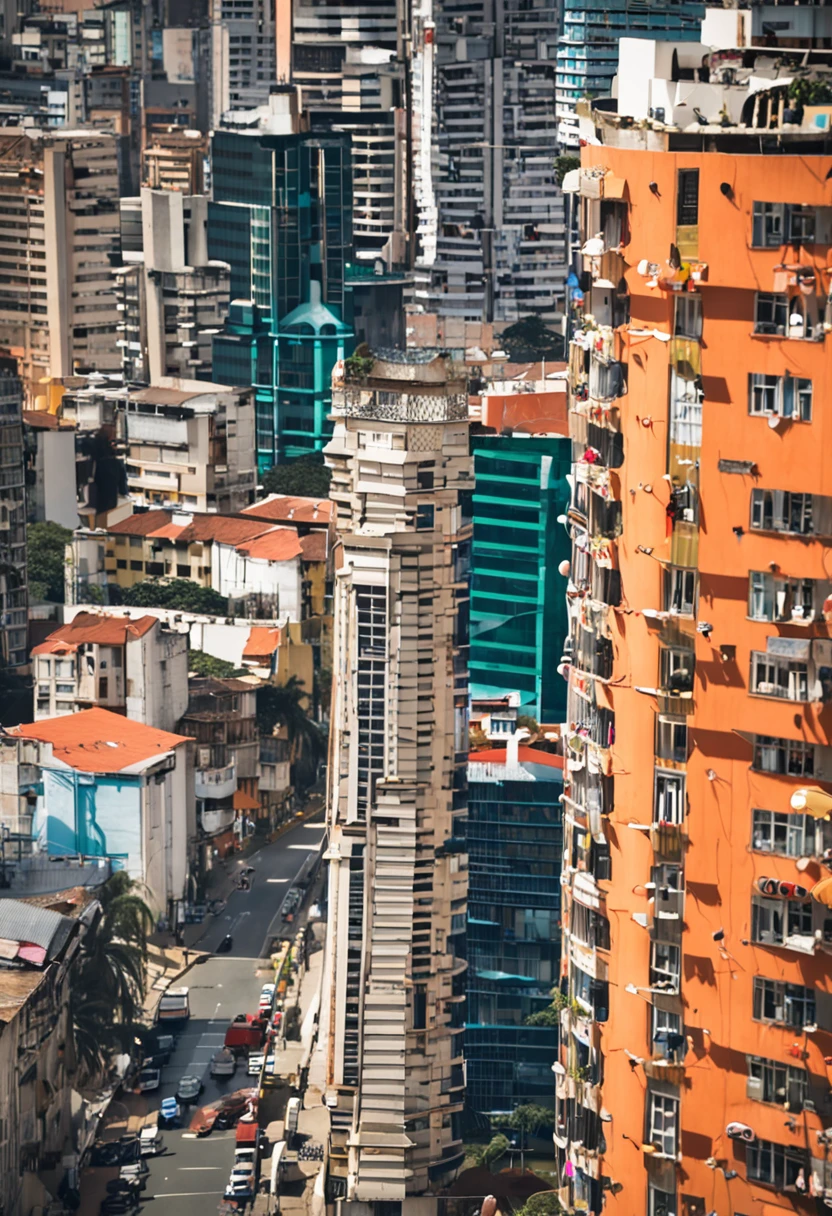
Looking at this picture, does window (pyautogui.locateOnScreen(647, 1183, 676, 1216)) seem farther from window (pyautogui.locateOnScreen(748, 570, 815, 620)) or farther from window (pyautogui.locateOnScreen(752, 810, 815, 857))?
window (pyautogui.locateOnScreen(748, 570, 815, 620))

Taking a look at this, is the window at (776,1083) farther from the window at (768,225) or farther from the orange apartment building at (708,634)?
the window at (768,225)

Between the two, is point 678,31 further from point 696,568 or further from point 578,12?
point 696,568

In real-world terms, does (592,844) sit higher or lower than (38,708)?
higher

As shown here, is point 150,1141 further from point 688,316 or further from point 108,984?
point 688,316

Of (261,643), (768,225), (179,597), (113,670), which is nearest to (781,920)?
(768,225)

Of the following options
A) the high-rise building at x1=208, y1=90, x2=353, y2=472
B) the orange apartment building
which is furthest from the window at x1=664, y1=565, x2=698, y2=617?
the high-rise building at x1=208, y1=90, x2=353, y2=472

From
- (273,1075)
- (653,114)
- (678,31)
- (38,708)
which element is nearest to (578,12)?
(678,31)

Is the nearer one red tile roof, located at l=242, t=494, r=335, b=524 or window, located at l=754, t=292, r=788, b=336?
window, located at l=754, t=292, r=788, b=336
